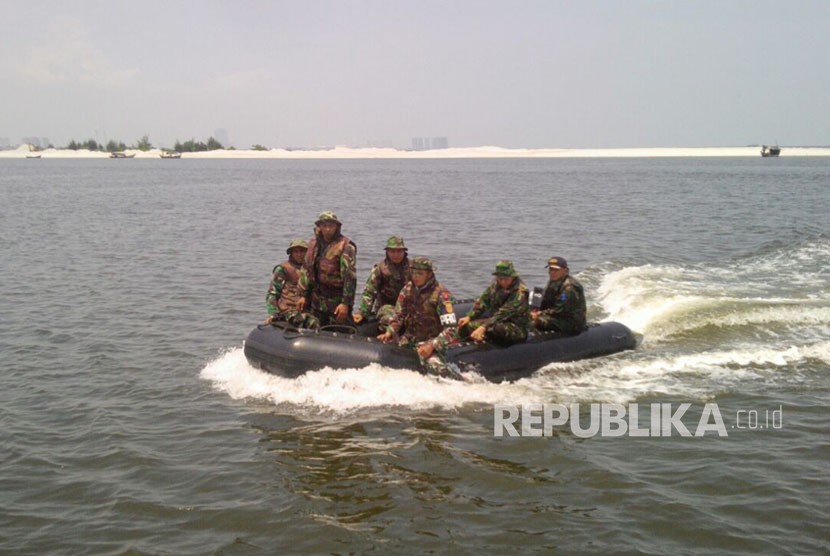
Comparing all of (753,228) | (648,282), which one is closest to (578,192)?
(753,228)

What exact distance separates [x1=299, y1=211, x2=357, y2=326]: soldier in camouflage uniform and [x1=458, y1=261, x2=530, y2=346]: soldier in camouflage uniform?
4.86 ft

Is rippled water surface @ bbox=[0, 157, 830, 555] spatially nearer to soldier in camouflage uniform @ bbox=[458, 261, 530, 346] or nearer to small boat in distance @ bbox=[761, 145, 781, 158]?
soldier in camouflage uniform @ bbox=[458, 261, 530, 346]

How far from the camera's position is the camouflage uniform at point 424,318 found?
868cm

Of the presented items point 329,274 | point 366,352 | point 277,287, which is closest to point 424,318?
point 366,352

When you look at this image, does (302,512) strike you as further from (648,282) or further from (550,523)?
(648,282)

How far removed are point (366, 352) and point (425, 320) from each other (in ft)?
2.67

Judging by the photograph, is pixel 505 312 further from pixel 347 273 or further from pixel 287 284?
pixel 287 284

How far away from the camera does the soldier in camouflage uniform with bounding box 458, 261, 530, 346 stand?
8.96 metres

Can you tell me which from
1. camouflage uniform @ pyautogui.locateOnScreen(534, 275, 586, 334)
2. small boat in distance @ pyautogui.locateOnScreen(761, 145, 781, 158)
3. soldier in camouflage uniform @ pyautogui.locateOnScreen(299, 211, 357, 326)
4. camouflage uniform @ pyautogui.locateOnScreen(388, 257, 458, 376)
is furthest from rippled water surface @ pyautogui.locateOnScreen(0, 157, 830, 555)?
small boat in distance @ pyautogui.locateOnScreen(761, 145, 781, 158)

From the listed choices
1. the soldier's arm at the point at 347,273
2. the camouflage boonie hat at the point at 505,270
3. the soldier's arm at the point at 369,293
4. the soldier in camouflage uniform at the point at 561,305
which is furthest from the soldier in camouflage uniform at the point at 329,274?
the soldier in camouflage uniform at the point at 561,305

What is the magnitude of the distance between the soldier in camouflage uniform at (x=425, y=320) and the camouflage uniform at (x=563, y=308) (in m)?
1.60

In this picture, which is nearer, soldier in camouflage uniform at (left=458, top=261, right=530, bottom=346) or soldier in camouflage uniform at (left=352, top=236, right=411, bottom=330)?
soldier in camouflage uniform at (left=458, top=261, right=530, bottom=346)

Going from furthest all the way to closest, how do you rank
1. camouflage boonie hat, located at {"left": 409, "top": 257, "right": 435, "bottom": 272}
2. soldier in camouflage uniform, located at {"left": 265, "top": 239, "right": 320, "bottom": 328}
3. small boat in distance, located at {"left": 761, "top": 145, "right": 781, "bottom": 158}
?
small boat in distance, located at {"left": 761, "top": 145, "right": 781, "bottom": 158} < soldier in camouflage uniform, located at {"left": 265, "top": 239, "right": 320, "bottom": 328} < camouflage boonie hat, located at {"left": 409, "top": 257, "right": 435, "bottom": 272}

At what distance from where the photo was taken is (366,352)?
8500 millimetres
